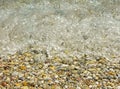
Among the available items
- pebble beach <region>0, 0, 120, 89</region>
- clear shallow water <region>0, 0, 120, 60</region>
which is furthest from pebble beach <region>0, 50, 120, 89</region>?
clear shallow water <region>0, 0, 120, 60</region>

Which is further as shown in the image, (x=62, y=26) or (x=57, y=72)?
(x=62, y=26)

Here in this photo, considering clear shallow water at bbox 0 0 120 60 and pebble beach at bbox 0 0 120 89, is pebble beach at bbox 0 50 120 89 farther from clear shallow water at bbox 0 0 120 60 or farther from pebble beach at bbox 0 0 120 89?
clear shallow water at bbox 0 0 120 60

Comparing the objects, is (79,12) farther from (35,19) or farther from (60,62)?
(60,62)

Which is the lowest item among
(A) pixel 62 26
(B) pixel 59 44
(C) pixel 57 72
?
(C) pixel 57 72

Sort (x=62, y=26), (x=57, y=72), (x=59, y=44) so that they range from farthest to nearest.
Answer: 1. (x=62, y=26)
2. (x=59, y=44)
3. (x=57, y=72)

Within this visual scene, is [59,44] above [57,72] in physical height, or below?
above

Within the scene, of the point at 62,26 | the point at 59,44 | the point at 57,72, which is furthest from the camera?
the point at 62,26

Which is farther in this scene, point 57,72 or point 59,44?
point 59,44

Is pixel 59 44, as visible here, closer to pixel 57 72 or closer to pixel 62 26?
pixel 62 26

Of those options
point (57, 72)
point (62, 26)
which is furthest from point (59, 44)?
point (57, 72)
